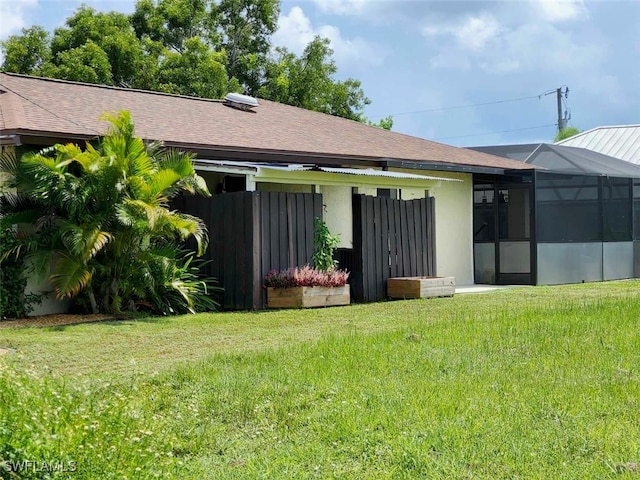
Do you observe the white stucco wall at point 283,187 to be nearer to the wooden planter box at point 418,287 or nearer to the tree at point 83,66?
the wooden planter box at point 418,287

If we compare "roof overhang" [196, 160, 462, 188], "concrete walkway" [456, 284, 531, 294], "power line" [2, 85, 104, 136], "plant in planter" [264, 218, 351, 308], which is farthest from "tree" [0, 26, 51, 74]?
"plant in planter" [264, 218, 351, 308]

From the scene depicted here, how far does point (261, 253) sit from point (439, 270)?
24.2ft

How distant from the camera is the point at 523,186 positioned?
20047mm

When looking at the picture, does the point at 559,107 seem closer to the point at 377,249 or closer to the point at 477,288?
the point at 477,288

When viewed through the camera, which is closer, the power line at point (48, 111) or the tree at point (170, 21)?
the power line at point (48, 111)

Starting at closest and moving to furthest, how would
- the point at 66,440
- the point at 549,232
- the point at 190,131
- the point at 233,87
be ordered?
the point at 66,440 < the point at 190,131 < the point at 549,232 < the point at 233,87

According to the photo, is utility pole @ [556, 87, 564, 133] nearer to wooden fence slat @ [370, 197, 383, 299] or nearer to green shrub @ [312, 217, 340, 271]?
wooden fence slat @ [370, 197, 383, 299]

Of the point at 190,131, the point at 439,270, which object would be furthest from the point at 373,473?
the point at 439,270

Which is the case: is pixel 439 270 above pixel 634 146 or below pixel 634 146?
below

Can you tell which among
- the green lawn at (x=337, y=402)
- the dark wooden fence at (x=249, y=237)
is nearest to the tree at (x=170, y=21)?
the dark wooden fence at (x=249, y=237)

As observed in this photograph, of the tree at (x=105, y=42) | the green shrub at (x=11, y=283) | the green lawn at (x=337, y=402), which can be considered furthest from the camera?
the tree at (x=105, y=42)

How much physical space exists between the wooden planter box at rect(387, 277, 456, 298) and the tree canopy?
15.9m

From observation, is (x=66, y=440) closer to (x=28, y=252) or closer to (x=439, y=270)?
(x=28, y=252)

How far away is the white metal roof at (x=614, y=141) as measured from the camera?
103 feet
